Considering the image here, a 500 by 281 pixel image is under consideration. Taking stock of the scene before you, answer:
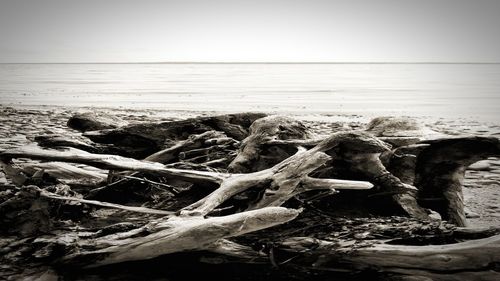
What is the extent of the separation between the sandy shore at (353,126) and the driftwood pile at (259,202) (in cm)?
59

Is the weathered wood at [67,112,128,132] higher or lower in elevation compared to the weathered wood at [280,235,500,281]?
higher

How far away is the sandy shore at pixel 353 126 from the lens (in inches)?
146

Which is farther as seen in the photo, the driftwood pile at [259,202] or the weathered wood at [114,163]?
the weathered wood at [114,163]

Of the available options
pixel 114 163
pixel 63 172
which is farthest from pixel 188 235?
pixel 63 172

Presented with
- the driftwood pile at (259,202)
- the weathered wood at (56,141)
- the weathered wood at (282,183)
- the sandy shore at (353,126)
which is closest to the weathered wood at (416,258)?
the driftwood pile at (259,202)

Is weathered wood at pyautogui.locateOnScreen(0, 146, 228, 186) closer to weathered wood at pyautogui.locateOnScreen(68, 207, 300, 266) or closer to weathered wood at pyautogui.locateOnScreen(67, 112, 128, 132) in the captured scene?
weathered wood at pyautogui.locateOnScreen(68, 207, 300, 266)

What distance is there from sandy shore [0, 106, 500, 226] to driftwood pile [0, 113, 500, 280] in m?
0.59

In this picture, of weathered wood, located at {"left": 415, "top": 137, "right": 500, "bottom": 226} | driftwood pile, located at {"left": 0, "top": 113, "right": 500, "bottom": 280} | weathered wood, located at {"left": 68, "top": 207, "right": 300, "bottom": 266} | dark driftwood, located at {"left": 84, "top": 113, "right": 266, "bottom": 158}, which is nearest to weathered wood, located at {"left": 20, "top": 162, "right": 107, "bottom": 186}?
driftwood pile, located at {"left": 0, "top": 113, "right": 500, "bottom": 280}

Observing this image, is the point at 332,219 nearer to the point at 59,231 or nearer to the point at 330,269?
the point at 330,269

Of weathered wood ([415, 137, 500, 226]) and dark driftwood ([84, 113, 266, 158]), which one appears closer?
weathered wood ([415, 137, 500, 226])

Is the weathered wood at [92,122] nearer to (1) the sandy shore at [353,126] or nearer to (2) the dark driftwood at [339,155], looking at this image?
(1) the sandy shore at [353,126]

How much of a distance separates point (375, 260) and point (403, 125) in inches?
82.0

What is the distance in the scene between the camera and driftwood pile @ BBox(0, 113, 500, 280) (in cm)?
216

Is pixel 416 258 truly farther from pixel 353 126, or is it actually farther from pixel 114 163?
pixel 353 126
